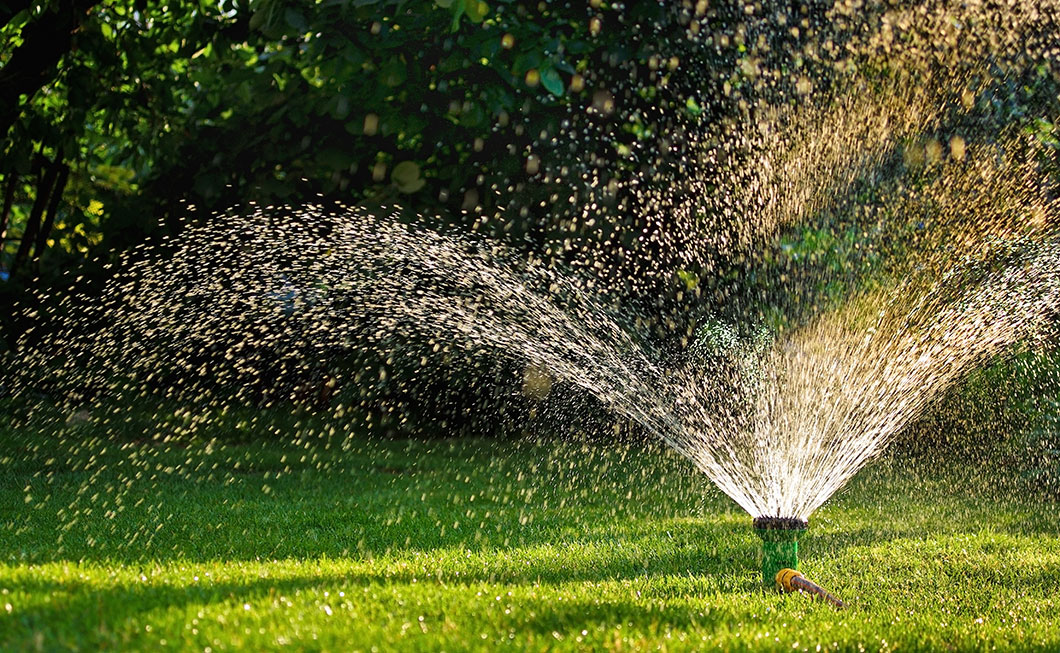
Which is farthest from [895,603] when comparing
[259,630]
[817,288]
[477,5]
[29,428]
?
[29,428]

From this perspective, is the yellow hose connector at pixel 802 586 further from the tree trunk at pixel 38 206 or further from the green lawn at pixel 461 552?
the tree trunk at pixel 38 206

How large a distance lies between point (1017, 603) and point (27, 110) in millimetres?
8321

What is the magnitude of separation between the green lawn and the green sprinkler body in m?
0.14

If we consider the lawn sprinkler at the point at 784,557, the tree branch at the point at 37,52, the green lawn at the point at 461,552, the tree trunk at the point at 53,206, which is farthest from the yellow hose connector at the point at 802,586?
the tree trunk at the point at 53,206

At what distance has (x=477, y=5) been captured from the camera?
563cm

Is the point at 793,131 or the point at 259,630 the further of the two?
the point at 793,131

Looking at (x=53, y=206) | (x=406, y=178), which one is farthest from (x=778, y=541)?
(x=53, y=206)

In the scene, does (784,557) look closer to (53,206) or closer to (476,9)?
(476,9)

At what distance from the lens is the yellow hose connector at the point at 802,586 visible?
450cm

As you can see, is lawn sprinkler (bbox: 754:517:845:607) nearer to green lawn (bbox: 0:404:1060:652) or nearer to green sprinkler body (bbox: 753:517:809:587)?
green sprinkler body (bbox: 753:517:809:587)

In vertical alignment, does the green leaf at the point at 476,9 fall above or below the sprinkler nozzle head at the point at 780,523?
above

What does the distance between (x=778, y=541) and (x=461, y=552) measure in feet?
5.42

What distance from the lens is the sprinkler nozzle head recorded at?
4664 millimetres

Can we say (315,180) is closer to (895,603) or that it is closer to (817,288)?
(817,288)
